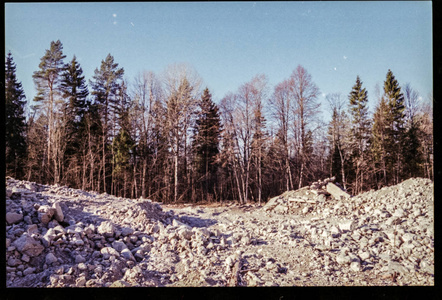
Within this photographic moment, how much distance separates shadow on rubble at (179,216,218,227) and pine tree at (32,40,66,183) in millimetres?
3019

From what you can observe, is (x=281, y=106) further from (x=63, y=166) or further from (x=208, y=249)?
(x=63, y=166)

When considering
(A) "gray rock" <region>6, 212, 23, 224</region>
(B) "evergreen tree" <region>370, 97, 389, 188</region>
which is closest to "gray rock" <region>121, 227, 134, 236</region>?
(A) "gray rock" <region>6, 212, 23, 224</region>

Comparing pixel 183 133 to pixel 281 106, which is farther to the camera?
pixel 183 133

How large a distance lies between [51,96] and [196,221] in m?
3.89

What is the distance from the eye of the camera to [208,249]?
342cm

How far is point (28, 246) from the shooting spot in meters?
2.98

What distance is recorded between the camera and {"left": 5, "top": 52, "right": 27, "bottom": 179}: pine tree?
3451 mm

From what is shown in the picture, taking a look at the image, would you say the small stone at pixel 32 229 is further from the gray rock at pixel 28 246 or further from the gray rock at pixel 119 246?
the gray rock at pixel 119 246

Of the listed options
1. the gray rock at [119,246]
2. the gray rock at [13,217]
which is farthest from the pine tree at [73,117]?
the gray rock at [119,246]

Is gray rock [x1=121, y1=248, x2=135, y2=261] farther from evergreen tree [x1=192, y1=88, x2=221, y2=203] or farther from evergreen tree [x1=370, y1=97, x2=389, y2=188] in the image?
evergreen tree [x1=370, y1=97, x2=389, y2=188]

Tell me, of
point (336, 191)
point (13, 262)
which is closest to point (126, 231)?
point (13, 262)

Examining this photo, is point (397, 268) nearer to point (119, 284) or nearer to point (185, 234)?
point (185, 234)
